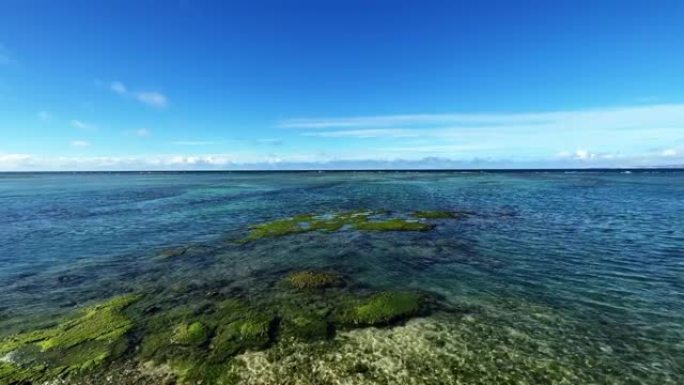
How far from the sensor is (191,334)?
14.9m

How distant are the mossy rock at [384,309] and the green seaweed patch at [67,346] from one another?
29.7 feet

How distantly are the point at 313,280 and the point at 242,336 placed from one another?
667 cm

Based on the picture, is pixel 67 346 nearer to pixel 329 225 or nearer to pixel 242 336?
pixel 242 336

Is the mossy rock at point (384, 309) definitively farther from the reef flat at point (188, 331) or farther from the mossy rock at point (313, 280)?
the mossy rock at point (313, 280)

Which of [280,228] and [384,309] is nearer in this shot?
[384,309]

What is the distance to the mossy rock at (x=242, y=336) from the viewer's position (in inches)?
539

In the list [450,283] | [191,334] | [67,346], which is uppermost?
[450,283]

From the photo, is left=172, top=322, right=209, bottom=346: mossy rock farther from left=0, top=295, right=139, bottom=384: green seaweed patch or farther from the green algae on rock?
the green algae on rock

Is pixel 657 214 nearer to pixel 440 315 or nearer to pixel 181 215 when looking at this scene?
pixel 440 315

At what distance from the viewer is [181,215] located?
2064 inches

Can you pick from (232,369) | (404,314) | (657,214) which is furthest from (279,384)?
(657,214)

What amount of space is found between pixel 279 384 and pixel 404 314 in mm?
6668

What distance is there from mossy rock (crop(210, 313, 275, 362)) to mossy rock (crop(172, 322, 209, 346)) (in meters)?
0.51

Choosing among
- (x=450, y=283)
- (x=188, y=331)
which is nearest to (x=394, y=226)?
(x=450, y=283)
